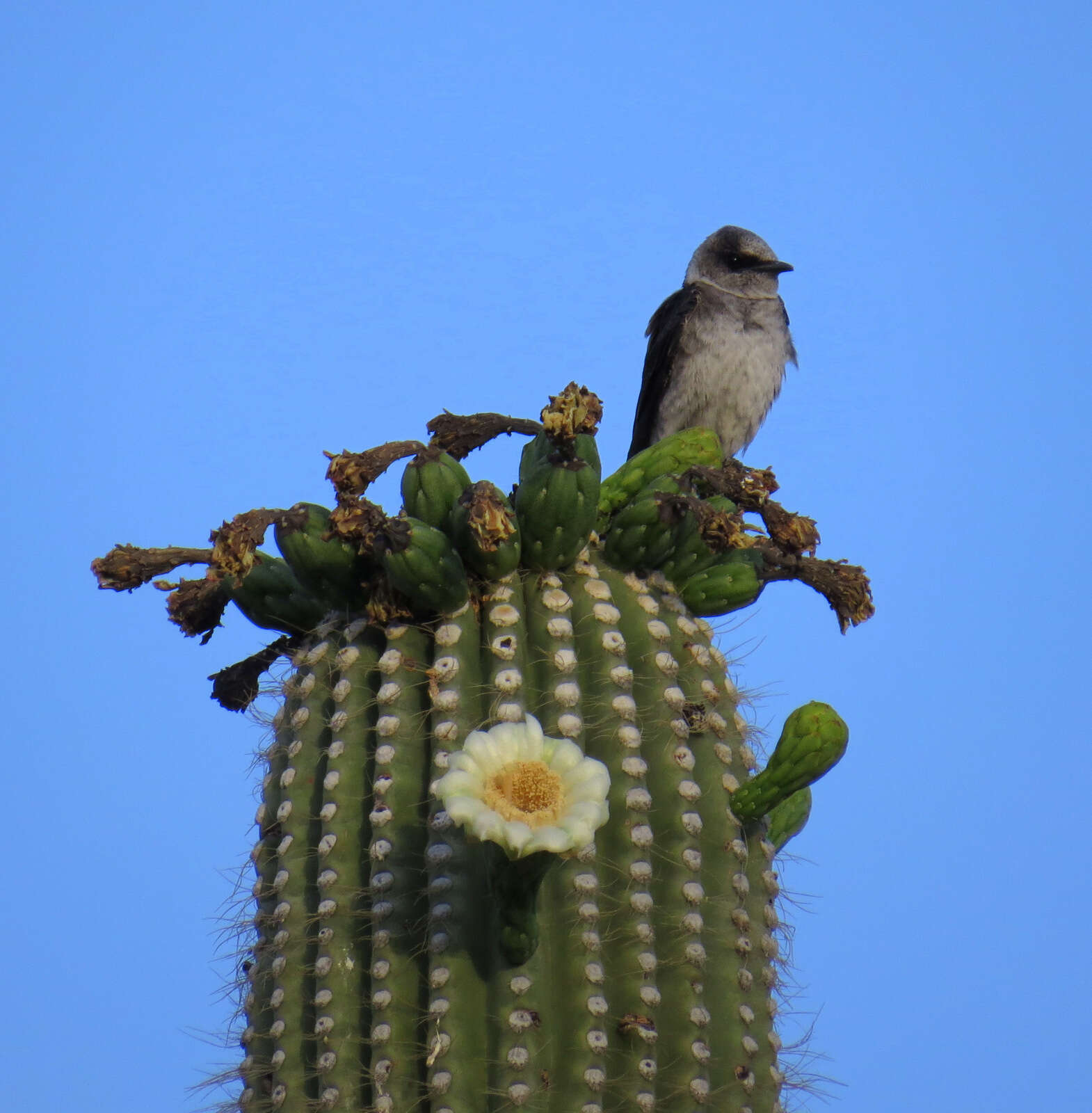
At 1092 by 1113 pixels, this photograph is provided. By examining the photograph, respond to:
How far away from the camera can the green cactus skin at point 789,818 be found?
3.17m

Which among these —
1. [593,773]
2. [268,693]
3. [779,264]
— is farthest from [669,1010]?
[779,264]

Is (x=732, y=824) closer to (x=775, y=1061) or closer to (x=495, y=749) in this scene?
(x=775, y=1061)

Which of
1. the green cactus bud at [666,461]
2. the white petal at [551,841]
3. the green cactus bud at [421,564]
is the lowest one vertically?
the white petal at [551,841]

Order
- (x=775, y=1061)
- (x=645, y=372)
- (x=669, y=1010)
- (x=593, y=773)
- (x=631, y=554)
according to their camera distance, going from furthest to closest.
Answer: (x=645, y=372), (x=631, y=554), (x=775, y=1061), (x=669, y=1010), (x=593, y=773)

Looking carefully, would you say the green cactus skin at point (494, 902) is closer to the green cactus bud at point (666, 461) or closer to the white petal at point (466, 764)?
the white petal at point (466, 764)

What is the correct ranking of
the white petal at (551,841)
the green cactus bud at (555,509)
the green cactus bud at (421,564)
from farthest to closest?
the green cactus bud at (555,509)
the green cactus bud at (421,564)
the white petal at (551,841)

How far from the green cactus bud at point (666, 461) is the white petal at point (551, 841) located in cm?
128

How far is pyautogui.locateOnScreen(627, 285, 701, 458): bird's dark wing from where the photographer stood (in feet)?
23.5

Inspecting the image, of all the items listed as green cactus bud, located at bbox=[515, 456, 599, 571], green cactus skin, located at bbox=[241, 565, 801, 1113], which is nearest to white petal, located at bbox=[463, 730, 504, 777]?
green cactus skin, located at bbox=[241, 565, 801, 1113]

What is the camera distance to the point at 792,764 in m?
2.84

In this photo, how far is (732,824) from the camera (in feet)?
9.28

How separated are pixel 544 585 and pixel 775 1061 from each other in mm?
1153

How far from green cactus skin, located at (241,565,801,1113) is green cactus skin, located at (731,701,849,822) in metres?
0.05

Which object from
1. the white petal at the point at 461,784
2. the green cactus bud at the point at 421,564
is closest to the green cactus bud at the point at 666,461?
the green cactus bud at the point at 421,564
